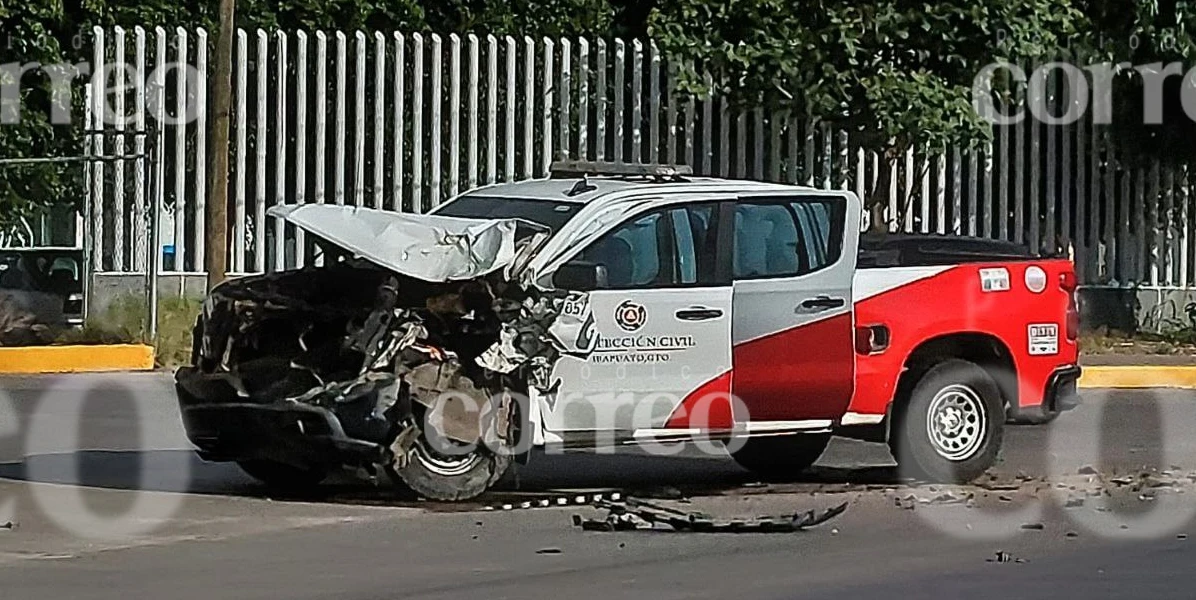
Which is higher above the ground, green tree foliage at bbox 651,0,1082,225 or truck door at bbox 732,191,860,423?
green tree foliage at bbox 651,0,1082,225

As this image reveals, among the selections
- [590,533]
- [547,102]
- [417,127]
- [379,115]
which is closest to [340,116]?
[379,115]

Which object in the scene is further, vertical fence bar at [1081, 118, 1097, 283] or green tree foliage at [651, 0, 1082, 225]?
vertical fence bar at [1081, 118, 1097, 283]

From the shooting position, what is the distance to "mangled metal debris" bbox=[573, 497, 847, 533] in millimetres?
11148

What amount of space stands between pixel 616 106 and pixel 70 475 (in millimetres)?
11108

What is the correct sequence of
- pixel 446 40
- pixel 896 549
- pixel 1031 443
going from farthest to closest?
pixel 446 40 → pixel 1031 443 → pixel 896 549

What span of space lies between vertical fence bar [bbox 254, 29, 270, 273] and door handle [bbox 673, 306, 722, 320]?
1060 centimetres

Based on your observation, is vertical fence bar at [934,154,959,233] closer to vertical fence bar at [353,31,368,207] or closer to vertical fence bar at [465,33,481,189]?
vertical fence bar at [465,33,481,189]

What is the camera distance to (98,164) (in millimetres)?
21562

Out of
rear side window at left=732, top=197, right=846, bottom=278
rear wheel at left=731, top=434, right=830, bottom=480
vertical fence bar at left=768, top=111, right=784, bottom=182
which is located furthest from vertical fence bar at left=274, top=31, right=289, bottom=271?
rear side window at left=732, top=197, right=846, bottom=278

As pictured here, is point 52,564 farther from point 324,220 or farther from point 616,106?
point 616,106

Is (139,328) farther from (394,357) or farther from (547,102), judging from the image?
(394,357)

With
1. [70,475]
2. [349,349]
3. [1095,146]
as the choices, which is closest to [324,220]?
[349,349]

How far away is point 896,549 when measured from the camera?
10.6m

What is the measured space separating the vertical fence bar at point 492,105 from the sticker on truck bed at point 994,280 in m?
10.4
